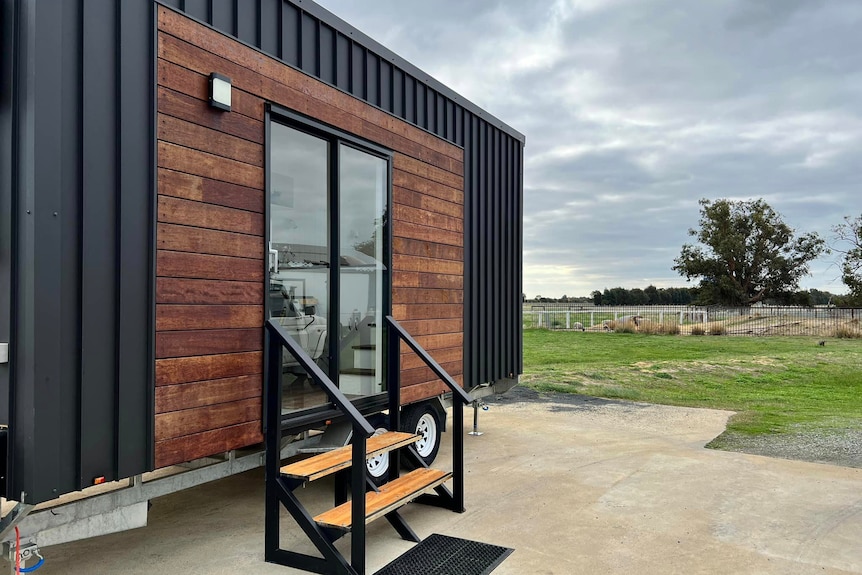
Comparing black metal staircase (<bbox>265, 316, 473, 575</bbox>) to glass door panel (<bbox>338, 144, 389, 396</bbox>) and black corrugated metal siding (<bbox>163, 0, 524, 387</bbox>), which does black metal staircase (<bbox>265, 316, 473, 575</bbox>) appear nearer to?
glass door panel (<bbox>338, 144, 389, 396</bbox>)

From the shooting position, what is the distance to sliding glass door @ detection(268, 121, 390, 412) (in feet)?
12.3

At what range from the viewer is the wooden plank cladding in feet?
9.69

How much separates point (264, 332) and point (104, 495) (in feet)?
3.62

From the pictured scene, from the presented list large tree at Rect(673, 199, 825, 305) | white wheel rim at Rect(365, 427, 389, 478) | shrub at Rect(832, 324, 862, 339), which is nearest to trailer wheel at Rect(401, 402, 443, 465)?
white wheel rim at Rect(365, 427, 389, 478)

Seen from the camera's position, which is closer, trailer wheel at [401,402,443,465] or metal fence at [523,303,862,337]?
trailer wheel at [401,402,443,465]

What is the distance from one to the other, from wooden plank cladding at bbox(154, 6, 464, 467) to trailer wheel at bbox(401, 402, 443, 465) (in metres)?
1.68

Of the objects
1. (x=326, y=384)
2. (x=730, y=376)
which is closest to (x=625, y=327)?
(x=730, y=376)

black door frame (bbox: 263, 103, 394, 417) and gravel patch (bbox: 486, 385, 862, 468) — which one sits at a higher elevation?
black door frame (bbox: 263, 103, 394, 417)

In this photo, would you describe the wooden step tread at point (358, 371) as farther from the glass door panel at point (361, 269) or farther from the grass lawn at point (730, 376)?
the grass lawn at point (730, 376)

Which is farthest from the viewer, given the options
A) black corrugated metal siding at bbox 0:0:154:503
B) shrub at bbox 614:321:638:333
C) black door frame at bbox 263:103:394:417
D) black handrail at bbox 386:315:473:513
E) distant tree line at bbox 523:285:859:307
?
distant tree line at bbox 523:285:859:307

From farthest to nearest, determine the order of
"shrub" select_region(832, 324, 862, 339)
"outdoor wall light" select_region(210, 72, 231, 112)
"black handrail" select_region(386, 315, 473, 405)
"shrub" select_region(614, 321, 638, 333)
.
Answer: "shrub" select_region(614, 321, 638, 333)
"shrub" select_region(832, 324, 862, 339)
"black handrail" select_region(386, 315, 473, 405)
"outdoor wall light" select_region(210, 72, 231, 112)

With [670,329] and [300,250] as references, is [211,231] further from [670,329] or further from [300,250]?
[670,329]

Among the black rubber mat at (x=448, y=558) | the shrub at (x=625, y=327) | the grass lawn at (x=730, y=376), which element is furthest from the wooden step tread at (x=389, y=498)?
the shrub at (x=625, y=327)

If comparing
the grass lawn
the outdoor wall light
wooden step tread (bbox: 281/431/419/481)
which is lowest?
the grass lawn
